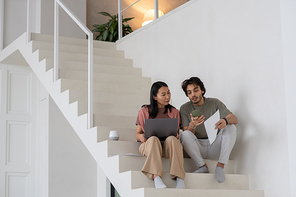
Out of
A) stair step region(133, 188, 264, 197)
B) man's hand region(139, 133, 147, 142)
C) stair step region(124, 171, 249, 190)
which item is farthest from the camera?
man's hand region(139, 133, 147, 142)

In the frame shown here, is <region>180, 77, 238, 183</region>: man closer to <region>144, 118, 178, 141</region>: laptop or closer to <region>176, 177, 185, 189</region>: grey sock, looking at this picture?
<region>144, 118, 178, 141</region>: laptop

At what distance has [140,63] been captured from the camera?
488 centimetres

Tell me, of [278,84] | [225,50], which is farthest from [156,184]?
[225,50]

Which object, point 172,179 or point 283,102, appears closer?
point 172,179

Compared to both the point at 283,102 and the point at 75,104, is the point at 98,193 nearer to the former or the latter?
the point at 75,104

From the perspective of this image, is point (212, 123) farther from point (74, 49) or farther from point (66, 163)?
point (66, 163)

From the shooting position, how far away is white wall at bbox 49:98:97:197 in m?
5.00

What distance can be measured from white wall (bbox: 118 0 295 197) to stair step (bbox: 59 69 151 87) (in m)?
0.38

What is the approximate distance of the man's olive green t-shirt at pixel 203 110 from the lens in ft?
10.7

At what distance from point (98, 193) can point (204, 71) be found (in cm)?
235

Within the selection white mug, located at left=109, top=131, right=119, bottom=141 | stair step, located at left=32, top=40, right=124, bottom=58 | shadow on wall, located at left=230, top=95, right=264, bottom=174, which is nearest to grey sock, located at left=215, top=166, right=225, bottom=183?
shadow on wall, located at left=230, top=95, right=264, bottom=174

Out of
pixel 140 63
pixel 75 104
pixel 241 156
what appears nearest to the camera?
pixel 241 156

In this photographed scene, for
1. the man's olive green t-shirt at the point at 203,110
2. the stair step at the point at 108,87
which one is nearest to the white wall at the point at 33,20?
the stair step at the point at 108,87

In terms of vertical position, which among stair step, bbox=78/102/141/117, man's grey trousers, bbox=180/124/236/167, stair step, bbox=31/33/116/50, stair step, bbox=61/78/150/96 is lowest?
man's grey trousers, bbox=180/124/236/167
